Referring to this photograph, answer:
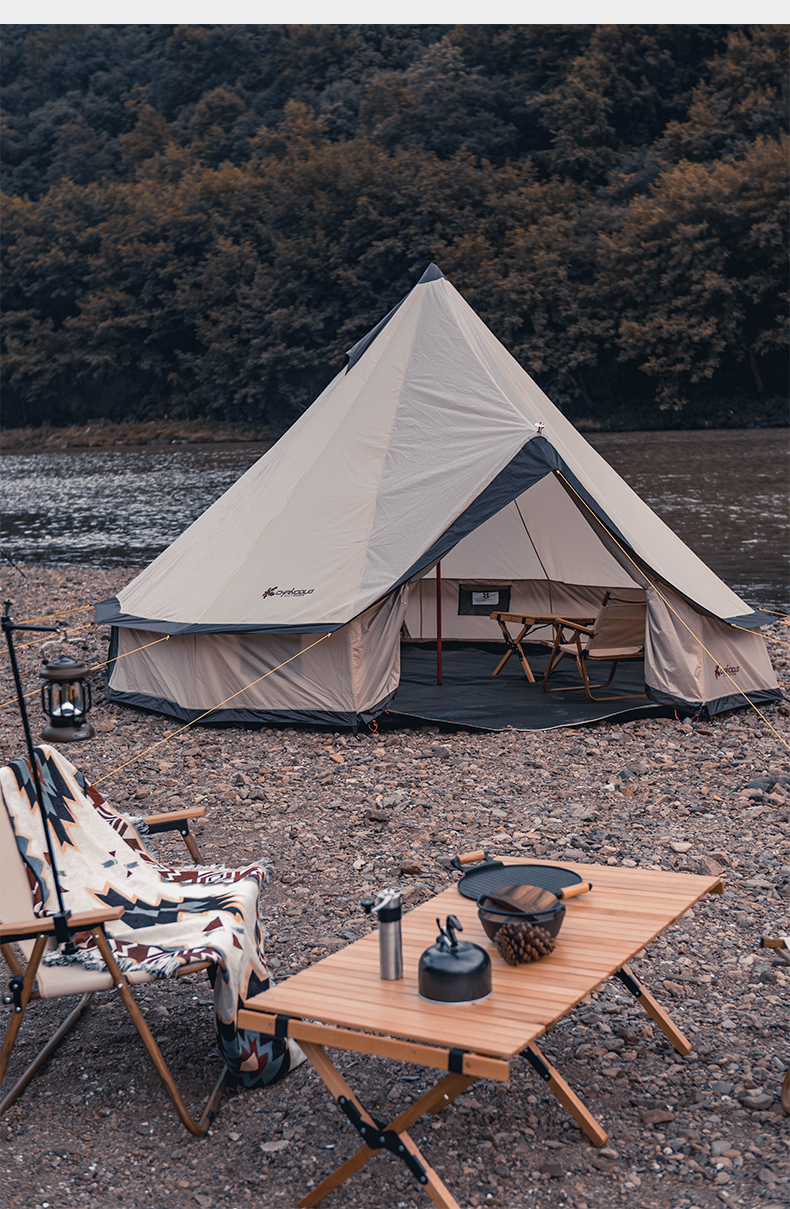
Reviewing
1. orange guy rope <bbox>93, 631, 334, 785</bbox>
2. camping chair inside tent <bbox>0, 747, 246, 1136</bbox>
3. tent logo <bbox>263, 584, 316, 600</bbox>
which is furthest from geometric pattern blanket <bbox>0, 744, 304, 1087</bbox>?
tent logo <bbox>263, 584, 316, 600</bbox>

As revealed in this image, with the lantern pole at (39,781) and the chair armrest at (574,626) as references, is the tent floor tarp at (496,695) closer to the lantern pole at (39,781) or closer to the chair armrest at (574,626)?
the chair armrest at (574,626)

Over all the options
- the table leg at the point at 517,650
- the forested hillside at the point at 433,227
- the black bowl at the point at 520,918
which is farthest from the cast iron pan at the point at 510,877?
the forested hillside at the point at 433,227

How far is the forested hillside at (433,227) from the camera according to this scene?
38.1 m

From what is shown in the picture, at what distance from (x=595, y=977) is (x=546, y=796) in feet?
9.72

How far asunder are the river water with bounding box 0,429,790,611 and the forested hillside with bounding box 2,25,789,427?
4509mm

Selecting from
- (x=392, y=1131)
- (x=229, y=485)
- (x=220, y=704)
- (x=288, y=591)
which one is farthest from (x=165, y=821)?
(x=229, y=485)

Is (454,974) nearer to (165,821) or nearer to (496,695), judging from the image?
(165,821)

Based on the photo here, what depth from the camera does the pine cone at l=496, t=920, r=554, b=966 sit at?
2562 millimetres

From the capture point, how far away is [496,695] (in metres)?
7.46

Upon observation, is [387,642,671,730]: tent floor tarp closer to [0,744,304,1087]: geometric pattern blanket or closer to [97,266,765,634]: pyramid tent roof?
[97,266,765,634]: pyramid tent roof

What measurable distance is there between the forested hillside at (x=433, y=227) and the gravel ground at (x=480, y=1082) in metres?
33.9

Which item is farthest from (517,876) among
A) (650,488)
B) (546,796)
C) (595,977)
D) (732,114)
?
(732,114)

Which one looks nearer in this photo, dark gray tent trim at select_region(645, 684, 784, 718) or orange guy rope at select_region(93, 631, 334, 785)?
orange guy rope at select_region(93, 631, 334, 785)

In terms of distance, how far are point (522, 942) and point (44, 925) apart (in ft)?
4.13
